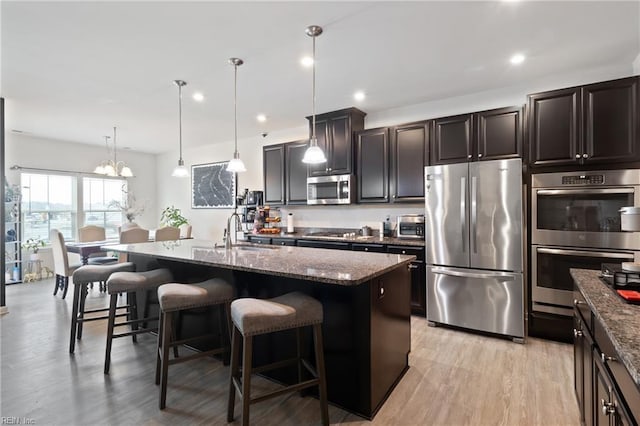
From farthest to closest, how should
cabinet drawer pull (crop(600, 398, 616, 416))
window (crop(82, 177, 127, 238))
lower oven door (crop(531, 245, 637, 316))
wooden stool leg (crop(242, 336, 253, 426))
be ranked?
1. window (crop(82, 177, 127, 238))
2. lower oven door (crop(531, 245, 637, 316))
3. wooden stool leg (crop(242, 336, 253, 426))
4. cabinet drawer pull (crop(600, 398, 616, 416))

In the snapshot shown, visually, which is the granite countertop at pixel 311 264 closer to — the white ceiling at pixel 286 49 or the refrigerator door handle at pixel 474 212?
the refrigerator door handle at pixel 474 212

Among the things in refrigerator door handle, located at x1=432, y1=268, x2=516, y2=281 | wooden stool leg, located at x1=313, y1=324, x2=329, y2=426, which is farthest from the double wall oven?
wooden stool leg, located at x1=313, y1=324, x2=329, y2=426

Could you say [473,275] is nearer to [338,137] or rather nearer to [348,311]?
[348,311]

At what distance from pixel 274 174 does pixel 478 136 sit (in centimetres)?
304

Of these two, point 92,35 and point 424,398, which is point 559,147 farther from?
point 92,35

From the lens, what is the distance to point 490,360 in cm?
267

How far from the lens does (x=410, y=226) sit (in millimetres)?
3953

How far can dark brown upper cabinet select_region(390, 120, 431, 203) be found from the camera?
3842 millimetres

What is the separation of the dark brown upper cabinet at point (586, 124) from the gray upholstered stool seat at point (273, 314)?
2.71 meters

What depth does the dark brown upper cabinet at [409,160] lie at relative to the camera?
384cm

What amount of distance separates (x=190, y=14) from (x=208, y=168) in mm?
4705

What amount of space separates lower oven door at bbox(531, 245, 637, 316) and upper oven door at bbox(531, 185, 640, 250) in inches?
3.0

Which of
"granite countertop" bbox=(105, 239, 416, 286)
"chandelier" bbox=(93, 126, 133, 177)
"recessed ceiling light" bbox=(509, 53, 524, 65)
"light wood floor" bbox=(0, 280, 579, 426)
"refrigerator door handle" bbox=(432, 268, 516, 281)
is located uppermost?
"recessed ceiling light" bbox=(509, 53, 524, 65)
